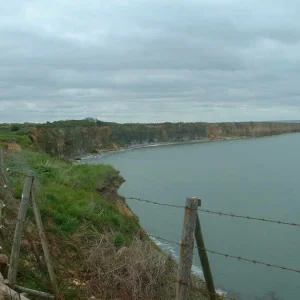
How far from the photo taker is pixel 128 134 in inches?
5482

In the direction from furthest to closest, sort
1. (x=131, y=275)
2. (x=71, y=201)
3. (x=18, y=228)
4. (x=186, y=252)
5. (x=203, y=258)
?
(x=71, y=201) < (x=131, y=275) < (x=18, y=228) < (x=203, y=258) < (x=186, y=252)

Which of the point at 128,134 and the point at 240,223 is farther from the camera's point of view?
the point at 128,134

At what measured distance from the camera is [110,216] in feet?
44.4

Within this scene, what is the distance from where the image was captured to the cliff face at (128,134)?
8444 centimetres

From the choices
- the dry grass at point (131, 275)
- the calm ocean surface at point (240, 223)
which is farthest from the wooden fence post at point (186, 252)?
the calm ocean surface at point (240, 223)

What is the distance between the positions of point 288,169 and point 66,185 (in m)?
50.1

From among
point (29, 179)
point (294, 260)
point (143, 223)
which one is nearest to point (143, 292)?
point (29, 179)

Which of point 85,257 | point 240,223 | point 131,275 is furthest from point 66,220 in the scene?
point 240,223

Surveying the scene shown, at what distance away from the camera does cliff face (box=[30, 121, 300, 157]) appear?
84438 mm

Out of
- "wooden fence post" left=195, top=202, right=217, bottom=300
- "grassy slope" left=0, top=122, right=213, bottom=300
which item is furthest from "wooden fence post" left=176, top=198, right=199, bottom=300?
"grassy slope" left=0, top=122, right=213, bottom=300

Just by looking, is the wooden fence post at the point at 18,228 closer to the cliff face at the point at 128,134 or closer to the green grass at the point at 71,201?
the green grass at the point at 71,201

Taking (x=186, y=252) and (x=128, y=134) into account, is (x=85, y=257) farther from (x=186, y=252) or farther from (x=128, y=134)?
(x=128, y=134)

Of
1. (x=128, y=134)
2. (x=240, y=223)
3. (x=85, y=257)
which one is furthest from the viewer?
(x=128, y=134)

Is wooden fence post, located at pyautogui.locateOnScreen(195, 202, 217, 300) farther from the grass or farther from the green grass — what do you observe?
the green grass
